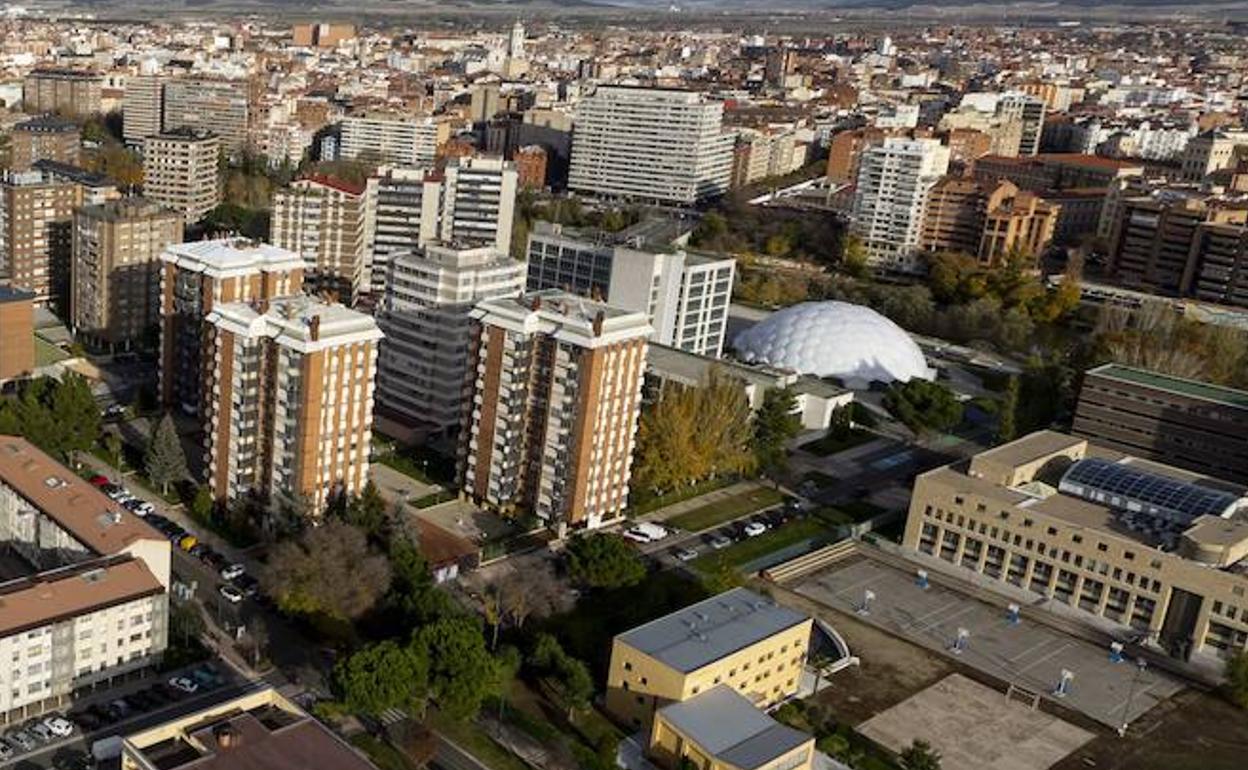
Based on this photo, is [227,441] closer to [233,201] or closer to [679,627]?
[679,627]

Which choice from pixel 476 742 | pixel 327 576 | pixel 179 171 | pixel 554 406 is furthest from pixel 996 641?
pixel 179 171

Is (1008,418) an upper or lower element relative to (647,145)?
lower

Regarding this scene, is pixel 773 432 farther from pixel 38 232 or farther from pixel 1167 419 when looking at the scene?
pixel 38 232

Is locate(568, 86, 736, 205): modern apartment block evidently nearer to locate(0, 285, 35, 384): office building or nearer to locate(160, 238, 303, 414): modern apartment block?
locate(160, 238, 303, 414): modern apartment block

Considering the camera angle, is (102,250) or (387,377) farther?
(102,250)

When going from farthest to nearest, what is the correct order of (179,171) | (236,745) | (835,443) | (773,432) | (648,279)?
(179,171)
(648,279)
(835,443)
(773,432)
(236,745)

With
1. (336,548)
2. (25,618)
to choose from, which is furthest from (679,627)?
(25,618)

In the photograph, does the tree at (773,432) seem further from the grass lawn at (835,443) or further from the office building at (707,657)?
the office building at (707,657)
